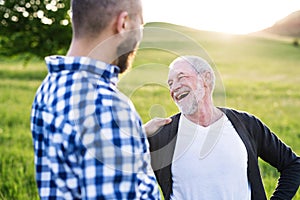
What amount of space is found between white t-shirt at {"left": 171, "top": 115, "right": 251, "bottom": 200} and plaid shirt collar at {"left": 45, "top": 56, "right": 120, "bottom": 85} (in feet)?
3.98

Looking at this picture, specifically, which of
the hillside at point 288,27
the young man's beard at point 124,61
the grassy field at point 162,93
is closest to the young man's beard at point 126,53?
the young man's beard at point 124,61

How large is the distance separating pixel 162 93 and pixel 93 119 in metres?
13.9

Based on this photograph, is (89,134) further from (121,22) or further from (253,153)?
(253,153)

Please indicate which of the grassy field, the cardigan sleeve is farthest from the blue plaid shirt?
the cardigan sleeve

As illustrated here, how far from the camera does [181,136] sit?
3184mm

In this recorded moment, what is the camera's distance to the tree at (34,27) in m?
7.16

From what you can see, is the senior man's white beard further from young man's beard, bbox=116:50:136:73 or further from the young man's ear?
the young man's ear

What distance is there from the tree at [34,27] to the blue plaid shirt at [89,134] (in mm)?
4915

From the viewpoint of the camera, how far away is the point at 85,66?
6.32 feet

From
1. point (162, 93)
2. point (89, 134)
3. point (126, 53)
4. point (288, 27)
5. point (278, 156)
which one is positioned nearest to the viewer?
point (89, 134)

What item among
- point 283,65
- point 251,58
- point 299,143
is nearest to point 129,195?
point 299,143

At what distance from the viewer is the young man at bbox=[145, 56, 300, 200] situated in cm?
307

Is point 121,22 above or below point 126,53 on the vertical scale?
above

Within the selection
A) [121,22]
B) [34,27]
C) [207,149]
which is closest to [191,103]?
[207,149]
